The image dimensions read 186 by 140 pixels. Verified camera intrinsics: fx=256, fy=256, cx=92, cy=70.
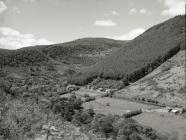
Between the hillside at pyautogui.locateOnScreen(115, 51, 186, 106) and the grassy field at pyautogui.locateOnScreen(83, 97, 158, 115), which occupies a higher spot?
the hillside at pyautogui.locateOnScreen(115, 51, 186, 106)

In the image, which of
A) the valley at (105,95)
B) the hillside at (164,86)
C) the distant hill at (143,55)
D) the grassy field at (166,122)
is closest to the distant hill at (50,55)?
the valley at (105,95)

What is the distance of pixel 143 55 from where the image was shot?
3920 inches

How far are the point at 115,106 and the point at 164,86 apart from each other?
56.0 feet

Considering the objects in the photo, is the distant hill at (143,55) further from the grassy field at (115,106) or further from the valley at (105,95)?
the grassy field at (115,106)

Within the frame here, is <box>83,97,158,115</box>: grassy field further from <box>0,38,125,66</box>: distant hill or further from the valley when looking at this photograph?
<box>0,38,125,66</box>: distant hill

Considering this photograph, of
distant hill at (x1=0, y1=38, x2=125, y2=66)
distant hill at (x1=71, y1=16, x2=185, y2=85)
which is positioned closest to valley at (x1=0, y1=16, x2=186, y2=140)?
distant hill at (x1=71, y1=16, x2=185, y2=85)

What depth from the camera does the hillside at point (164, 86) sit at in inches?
2384

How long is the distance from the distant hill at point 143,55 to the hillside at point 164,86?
4.46m

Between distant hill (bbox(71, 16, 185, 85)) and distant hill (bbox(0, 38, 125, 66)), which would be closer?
distant hill (bbox(71, 16, 185, 85))

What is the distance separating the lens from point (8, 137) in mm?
13289

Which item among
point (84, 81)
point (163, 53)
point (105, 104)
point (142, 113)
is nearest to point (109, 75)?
point (84, 81)

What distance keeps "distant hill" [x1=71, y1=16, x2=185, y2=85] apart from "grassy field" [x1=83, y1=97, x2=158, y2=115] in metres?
18.5

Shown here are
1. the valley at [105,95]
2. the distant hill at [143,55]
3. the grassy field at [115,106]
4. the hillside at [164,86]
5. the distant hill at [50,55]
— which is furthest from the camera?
the distant hill at [50,55]

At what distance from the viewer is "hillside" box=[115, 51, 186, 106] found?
199 ft
